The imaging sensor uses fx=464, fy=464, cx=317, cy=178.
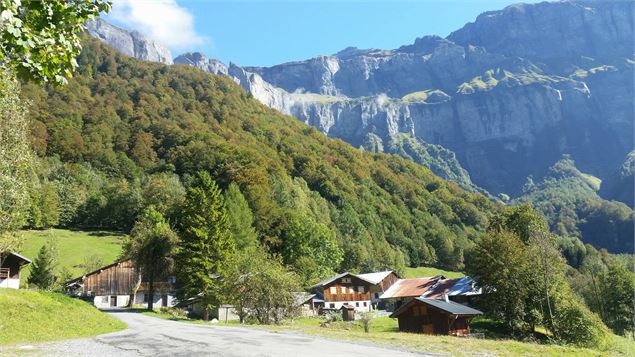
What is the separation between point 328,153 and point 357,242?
187ft

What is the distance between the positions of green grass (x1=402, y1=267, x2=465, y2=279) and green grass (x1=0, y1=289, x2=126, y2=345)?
289 ft

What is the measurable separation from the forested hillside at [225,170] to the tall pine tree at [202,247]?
28.2m

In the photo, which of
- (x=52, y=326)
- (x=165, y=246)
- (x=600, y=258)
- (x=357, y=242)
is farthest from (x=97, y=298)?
(x=600, y=258)

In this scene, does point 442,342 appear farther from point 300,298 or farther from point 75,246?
point 75,246

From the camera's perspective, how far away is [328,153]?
164m

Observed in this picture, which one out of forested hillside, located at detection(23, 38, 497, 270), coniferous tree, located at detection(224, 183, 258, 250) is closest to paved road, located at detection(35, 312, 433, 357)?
coniferous tree, located at detection(224, 183, 258, 250)

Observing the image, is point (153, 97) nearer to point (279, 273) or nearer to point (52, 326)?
point (279, 273)

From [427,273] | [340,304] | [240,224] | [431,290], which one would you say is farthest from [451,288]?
[427,273]

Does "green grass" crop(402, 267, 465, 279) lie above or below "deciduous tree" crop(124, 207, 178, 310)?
below

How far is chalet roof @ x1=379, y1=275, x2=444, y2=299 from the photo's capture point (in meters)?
73.8

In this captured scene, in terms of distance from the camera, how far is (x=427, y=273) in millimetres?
116188

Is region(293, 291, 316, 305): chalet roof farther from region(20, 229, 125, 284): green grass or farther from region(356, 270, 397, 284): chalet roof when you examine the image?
region(20, 229, 125, 284): green grass

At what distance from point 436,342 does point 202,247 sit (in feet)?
105

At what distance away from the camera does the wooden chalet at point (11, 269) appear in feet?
154
